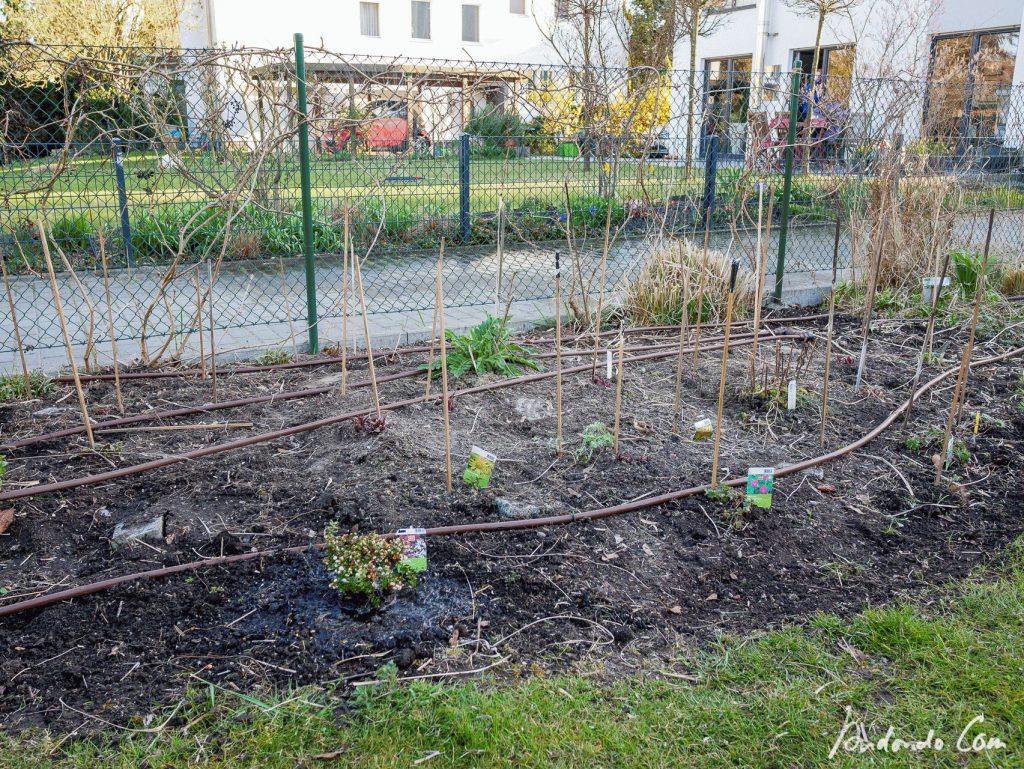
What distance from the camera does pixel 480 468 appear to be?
2986mm

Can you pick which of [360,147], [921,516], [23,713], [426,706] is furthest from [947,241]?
[23,713]

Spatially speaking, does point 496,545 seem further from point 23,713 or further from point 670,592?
point 23,713

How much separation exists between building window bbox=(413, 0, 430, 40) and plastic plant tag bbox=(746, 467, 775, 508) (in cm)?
2947

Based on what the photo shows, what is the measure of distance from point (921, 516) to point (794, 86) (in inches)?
153

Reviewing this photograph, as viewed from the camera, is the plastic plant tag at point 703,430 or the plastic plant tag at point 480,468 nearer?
the plastic plant tag at point 480,468

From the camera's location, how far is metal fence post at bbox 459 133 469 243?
6168 mm

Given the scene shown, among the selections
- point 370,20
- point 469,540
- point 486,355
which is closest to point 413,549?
point 469,540

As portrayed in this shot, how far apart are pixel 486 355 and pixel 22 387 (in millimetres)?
2340

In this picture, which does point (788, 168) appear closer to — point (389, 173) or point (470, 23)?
point (389, 173)

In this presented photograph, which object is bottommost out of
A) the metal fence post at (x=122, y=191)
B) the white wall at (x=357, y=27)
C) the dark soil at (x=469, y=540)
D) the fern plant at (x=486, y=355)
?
the dark soil at (x=469, y=540)

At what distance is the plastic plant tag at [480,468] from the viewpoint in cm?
298

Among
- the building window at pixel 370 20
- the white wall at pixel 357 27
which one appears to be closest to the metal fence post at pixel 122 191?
the white wall at pixel 357 27

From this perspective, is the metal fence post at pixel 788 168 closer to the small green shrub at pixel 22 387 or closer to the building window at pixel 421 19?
the small green shrub at pixel 22 387

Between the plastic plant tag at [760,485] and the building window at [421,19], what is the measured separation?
96.7 ft
